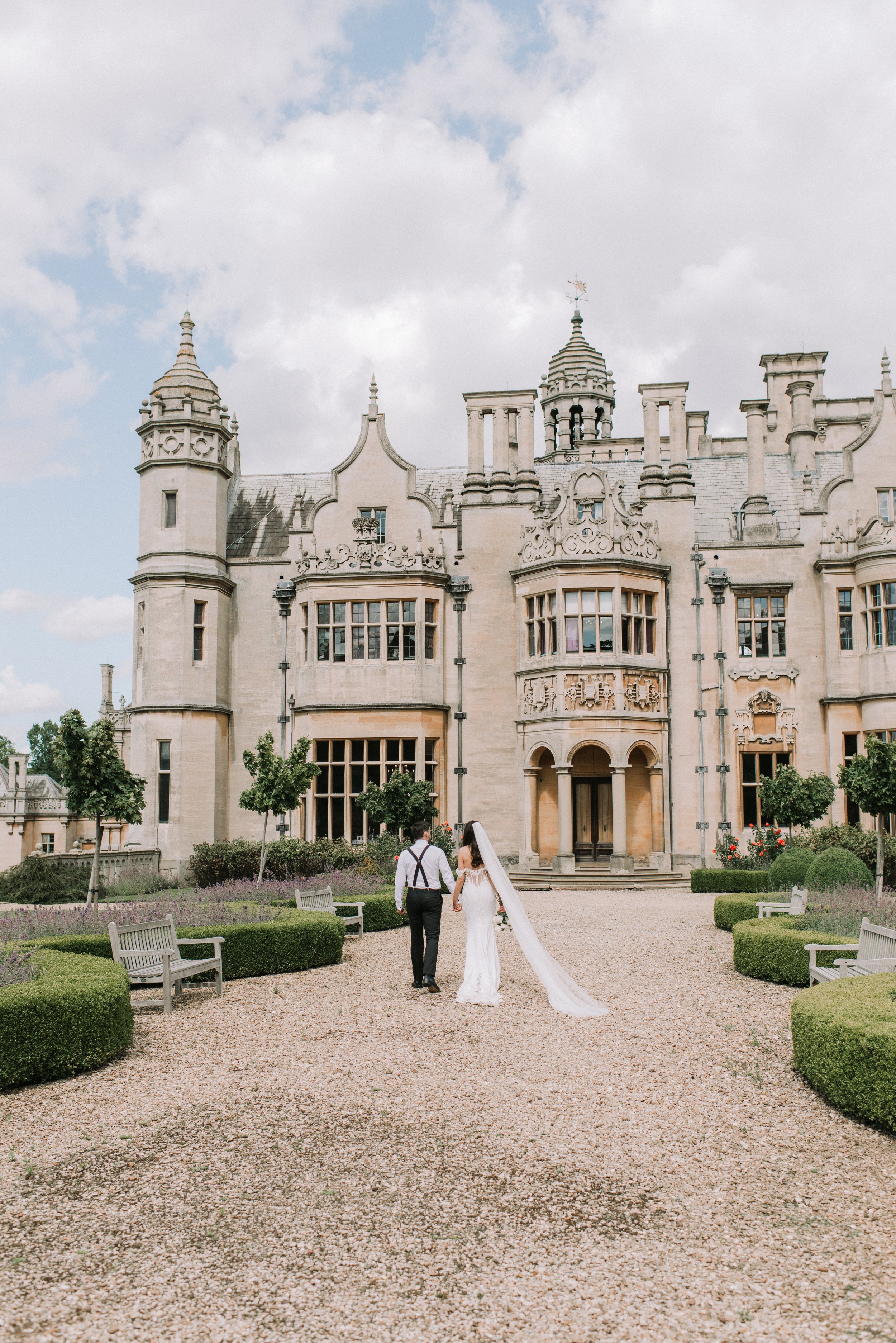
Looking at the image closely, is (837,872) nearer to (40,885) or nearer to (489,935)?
(489,935)

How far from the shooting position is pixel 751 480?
29.8m

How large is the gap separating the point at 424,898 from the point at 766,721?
19.2 meters

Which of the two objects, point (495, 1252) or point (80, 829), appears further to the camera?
point (80, 829)

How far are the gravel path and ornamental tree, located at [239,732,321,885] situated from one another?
34.8 ft

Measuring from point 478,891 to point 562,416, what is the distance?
38.4 m

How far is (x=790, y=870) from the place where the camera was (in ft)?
61.8

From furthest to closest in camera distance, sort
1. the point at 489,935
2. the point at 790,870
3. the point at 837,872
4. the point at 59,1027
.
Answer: the point at 790,870 → the point at 837,872 → the point at 489,935 → the point at 59,1027

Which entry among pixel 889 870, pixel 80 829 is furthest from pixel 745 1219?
pixel 80 829

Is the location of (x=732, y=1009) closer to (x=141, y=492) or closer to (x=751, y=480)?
(x=751, y=480)

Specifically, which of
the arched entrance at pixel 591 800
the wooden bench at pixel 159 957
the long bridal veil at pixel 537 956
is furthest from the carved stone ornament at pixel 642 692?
the wooden bench at pixel 159 957

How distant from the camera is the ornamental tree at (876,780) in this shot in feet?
64.8

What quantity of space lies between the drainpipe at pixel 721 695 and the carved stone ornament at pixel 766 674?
1.05 ft

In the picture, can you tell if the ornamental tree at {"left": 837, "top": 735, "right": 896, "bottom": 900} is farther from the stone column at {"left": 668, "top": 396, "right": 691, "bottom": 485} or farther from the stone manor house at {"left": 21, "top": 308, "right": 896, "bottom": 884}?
the stone column at {"left": 668, "top": 396, "right": 691, "bottom": 485}

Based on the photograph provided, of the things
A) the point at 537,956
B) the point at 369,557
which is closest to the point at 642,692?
the point at 369,557
